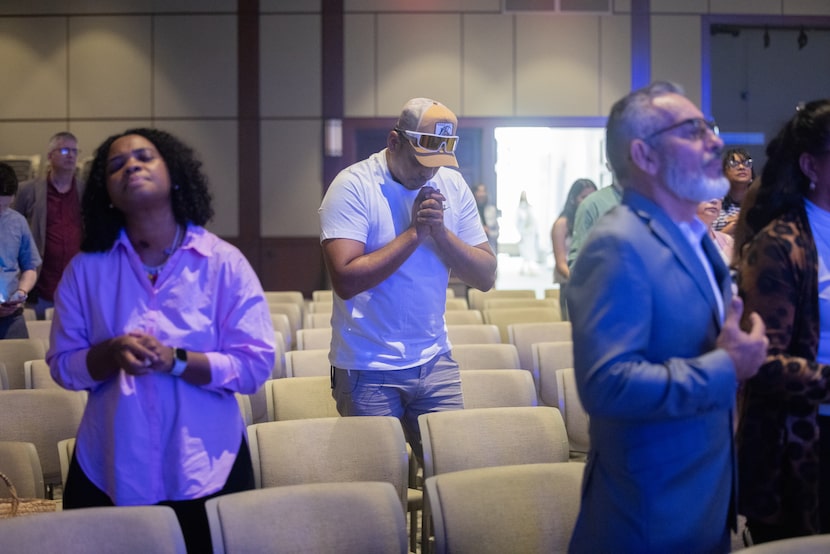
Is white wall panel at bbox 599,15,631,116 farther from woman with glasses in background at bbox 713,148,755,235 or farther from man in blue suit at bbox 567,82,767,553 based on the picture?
man in blue suit at bbox 567,82,767,553

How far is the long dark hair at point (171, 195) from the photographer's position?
253 cm

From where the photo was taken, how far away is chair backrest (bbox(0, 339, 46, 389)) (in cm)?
516

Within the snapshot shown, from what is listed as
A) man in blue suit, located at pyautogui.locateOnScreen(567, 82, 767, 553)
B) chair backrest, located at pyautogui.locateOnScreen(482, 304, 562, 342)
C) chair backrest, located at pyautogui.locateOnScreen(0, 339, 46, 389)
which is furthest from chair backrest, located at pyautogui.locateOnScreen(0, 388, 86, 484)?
chair backrest, located at pyautogui.locateOnScreen(482, 304, 562, 342)

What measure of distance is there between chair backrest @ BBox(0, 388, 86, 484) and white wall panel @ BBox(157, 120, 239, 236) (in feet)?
28.0

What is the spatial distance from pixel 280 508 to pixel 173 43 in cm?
1075

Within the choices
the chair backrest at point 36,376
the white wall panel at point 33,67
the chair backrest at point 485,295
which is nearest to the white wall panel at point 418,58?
the chair backrest at point 485,295

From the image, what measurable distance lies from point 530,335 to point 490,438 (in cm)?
247

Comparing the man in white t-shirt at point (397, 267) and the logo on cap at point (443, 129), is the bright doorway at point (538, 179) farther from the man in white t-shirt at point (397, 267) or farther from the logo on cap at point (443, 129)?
the logo on cap at point (443, 129)

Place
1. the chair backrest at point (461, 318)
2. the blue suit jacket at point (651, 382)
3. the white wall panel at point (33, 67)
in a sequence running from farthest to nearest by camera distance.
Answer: the white wall panel at point (33, 67)
the chair backrest at point (461, 318)
the blue suit jacket at point (651, 382)

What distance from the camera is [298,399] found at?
4.04 metres

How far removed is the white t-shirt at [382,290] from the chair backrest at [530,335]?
2335 mm

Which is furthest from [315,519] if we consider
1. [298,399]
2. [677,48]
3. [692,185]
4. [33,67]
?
[33,67]

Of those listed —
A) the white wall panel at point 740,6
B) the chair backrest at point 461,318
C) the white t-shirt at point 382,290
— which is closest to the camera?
the white t-shirt at point 382,290

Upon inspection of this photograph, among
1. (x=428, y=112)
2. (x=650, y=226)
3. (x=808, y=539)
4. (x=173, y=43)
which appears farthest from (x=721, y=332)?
(x=173, y=43)
